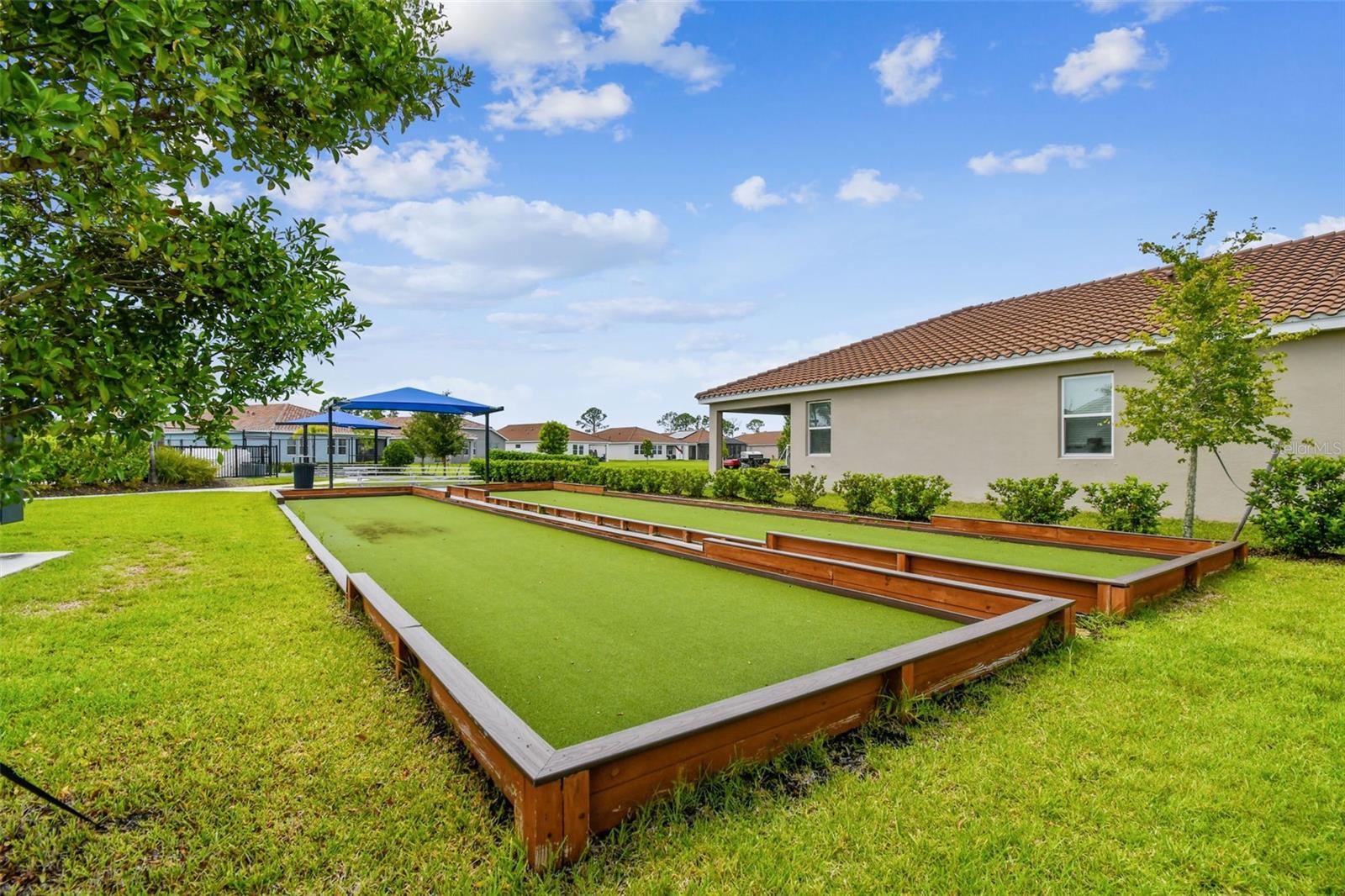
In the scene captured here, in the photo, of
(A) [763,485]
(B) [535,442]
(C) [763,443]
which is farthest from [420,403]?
(C) [763,443]

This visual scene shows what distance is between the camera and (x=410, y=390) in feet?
52.5

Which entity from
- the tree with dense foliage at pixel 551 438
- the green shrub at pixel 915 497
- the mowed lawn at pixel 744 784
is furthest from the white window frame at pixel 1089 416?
the tree with dense foliage at pixel 551 438

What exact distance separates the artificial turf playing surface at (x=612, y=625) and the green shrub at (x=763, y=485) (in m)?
5.01

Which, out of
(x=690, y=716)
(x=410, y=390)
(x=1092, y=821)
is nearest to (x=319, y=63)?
(x=690, y=716)

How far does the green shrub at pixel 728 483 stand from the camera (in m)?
11.4

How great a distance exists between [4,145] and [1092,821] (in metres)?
3.92

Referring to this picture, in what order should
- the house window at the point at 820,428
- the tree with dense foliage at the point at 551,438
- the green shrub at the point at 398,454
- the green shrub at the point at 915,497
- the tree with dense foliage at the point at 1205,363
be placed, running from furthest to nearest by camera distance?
the tree with dense foliage at the point at 551,438 → the green shrub at the point at 398,454 → the house window at the point at 820,428 → the green shrub at the point at 915,497 → the tree with dense foliage at the point at 1205,363

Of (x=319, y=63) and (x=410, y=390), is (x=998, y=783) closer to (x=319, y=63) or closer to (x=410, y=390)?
(x=319, y=63)

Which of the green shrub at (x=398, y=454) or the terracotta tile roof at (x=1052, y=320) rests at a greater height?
the terracotta tile roof at (x=1052, y=320)

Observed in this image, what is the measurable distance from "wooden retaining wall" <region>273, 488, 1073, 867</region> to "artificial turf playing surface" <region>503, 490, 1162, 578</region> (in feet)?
7.12

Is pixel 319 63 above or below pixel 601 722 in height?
above

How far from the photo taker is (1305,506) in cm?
555

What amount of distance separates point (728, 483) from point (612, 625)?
8.16 metres

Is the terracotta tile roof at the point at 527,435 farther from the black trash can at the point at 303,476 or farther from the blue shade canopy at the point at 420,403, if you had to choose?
the black trash can at the point at 303,476
